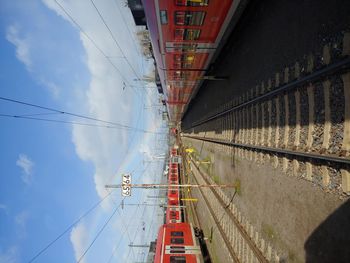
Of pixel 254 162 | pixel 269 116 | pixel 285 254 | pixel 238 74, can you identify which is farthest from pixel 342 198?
pixel 238 74

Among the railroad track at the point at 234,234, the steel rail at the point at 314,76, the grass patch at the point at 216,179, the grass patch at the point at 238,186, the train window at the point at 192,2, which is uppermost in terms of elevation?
the train window at the point at 192,2

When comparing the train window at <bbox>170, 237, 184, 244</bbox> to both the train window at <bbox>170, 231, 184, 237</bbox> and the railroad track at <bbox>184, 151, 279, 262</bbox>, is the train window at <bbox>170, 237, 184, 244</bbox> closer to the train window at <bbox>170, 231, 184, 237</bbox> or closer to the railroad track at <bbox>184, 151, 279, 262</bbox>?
the train window at <bbox>170, 231, 184, 237</bbox>

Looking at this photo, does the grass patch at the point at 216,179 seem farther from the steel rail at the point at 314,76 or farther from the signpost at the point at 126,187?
the steel rail at the point at 314,76

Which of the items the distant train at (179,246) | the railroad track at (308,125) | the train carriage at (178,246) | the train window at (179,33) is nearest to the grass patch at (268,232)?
the railroad track at (308,125)

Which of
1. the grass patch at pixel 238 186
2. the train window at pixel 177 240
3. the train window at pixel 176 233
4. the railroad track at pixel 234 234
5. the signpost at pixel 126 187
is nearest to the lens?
the railroad track at pixel 234 234

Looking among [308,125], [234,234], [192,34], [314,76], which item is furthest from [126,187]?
[314,76]

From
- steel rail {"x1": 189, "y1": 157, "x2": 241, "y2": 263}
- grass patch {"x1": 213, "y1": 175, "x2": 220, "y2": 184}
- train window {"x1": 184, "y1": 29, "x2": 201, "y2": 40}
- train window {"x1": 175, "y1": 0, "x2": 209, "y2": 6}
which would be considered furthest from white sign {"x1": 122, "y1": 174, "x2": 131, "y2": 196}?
train window {"x1": 175, "y1": 0, "x2": 209, "y2": 6}

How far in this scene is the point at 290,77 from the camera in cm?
563

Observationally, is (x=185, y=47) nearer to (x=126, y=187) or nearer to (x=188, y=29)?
(x=188, y=29)

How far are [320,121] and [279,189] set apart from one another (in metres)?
2.15

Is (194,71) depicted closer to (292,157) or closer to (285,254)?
(292,157)

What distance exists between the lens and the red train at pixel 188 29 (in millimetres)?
7793

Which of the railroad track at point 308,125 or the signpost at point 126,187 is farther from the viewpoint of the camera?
the signpost at point 126,187

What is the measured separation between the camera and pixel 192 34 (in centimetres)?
941
